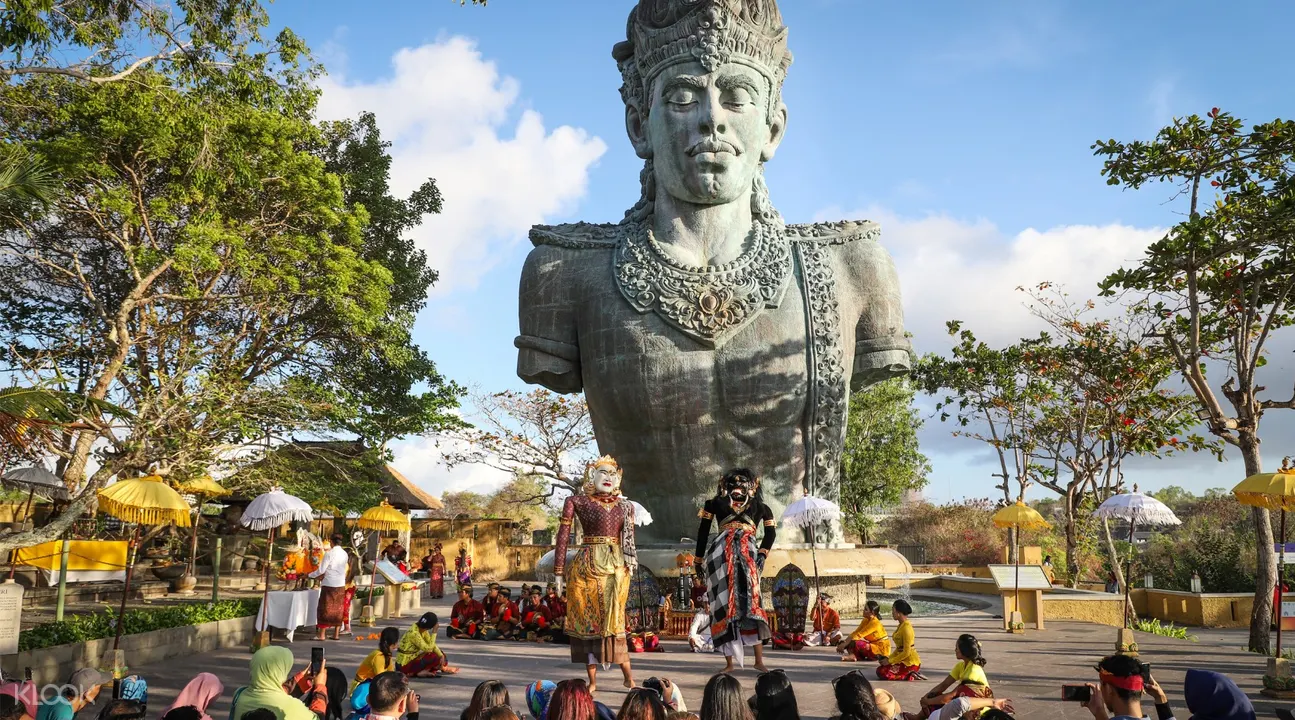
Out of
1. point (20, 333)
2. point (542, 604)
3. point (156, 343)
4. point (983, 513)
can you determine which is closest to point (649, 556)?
point (542, 604)

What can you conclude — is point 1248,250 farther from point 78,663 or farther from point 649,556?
point 78,663

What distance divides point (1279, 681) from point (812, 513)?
4.36 metres

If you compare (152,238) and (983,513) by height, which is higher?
(152,238)

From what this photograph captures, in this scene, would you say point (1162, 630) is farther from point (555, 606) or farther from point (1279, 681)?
point (555, 606)

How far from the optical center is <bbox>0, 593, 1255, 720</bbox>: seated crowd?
3.91 metres

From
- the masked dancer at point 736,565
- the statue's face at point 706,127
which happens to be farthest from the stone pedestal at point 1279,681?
the statue's face at point 706,127

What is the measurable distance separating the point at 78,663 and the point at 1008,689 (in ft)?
26.9

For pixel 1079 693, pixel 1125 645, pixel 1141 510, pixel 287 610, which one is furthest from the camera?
pixel 287 610

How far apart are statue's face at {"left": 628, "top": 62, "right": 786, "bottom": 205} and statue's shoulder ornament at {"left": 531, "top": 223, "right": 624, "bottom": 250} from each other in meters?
1.01

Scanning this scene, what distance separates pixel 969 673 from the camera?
19.3ft

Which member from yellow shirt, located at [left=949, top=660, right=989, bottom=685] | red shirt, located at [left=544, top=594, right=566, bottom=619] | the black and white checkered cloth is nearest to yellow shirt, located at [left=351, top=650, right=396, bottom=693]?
the black and white checkered cloth

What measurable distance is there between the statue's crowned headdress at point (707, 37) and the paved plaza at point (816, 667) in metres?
6.56

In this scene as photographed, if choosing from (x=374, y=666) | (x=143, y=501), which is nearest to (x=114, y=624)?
(x=143, y=501)

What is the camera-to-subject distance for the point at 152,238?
686 inches
